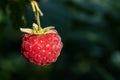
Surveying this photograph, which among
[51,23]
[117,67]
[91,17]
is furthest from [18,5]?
[117,67]

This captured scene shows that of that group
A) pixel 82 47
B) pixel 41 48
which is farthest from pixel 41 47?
pixel 82 47

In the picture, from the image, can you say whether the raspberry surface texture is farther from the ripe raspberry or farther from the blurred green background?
the blurred green background

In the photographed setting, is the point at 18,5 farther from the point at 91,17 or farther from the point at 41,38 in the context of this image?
the point at 91,17

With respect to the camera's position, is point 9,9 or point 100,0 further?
point 100,0

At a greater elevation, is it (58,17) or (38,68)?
(58,17)

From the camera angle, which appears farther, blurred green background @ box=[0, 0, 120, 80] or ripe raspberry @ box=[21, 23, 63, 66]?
blurred green background @ box=[0, 0, 120, 80]

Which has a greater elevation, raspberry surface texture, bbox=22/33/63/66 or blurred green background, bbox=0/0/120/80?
raspberry surface texture, bbox=22/33/63/66

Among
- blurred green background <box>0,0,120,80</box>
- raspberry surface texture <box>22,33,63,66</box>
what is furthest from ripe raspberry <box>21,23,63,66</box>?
blurred green background <box>0,0,120,80</box>

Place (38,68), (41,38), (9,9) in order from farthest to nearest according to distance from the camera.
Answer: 1. (38,68)
2. (9,9)
3. (41,38)
